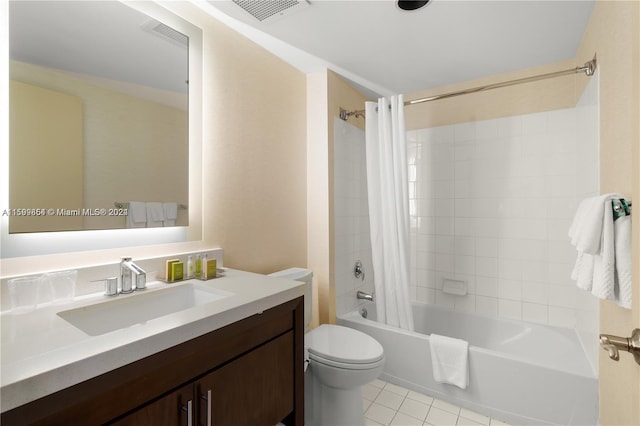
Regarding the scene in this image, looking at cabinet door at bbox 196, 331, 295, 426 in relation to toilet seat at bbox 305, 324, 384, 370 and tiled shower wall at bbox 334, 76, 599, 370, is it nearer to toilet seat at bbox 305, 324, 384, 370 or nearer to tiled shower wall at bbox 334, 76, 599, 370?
toilet seat at bbox 305, 324, 384, 370

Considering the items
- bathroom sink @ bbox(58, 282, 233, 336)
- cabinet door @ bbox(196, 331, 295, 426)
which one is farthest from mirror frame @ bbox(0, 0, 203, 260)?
cabinet door @ bbox(196, 331, 295, 426)

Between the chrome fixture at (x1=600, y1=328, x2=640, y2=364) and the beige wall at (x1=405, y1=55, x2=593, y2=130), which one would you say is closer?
the chrome fixture at (x1=600, y1=328, x2=640, y2=364)

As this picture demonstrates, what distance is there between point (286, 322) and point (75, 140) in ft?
3.43

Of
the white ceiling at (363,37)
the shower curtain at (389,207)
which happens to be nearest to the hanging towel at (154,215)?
the white ceiling at (363,37)

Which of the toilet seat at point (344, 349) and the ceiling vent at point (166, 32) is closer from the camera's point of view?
the ceiling vent at point (166, 32)

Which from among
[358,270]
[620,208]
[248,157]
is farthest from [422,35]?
[358,270]

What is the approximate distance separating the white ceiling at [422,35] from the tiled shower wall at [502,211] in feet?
1.56

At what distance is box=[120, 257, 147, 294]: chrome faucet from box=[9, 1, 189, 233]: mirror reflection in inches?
7.2

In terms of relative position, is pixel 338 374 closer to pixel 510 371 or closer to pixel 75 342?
pixel 510 371

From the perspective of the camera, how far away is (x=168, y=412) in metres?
0.80

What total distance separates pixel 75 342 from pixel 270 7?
5.40 ft

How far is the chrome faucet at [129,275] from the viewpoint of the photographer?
1.18m

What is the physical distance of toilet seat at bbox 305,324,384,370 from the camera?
5.26 feet

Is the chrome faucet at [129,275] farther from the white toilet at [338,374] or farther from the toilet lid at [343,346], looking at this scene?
the toilet lid at [343,346]
